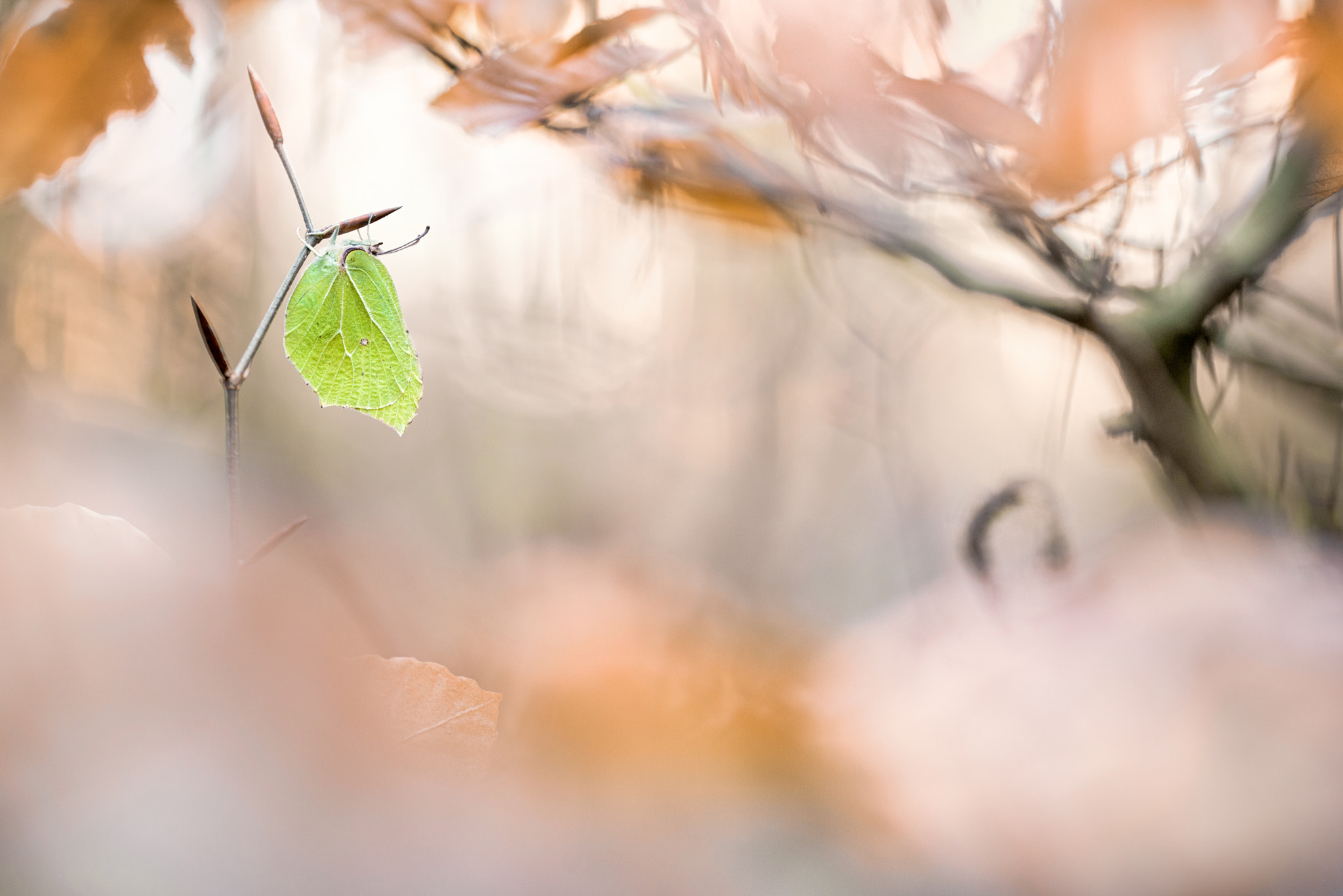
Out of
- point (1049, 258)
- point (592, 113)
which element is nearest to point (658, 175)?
point (592, 113)

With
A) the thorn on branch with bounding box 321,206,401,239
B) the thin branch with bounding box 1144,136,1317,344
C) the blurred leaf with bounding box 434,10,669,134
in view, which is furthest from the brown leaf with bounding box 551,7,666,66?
the thin branch with bounding box 1144,136,1317,344

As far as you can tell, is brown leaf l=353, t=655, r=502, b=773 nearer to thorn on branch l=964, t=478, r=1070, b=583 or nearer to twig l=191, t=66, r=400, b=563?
twig l=191, t=66, r=400, b=563

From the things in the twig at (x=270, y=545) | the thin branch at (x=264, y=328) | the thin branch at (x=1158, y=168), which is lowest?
the twig at (x=270, y=545)

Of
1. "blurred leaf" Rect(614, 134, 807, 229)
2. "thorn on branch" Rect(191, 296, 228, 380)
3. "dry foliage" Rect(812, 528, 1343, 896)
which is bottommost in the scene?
"dry foliage" Rect(812, 528, 1343, 896)

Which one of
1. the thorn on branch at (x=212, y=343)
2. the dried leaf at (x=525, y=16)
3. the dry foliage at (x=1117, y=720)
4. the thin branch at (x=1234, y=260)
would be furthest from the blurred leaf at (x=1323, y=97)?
the thorn on branch at (x=212, y=343)

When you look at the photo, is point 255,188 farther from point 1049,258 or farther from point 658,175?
point 1049,258

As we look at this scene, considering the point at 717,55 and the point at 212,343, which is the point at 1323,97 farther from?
the point at 212,343

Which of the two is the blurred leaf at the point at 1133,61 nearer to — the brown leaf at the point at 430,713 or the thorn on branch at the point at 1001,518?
the thorn on branch at the point at 1001,518
